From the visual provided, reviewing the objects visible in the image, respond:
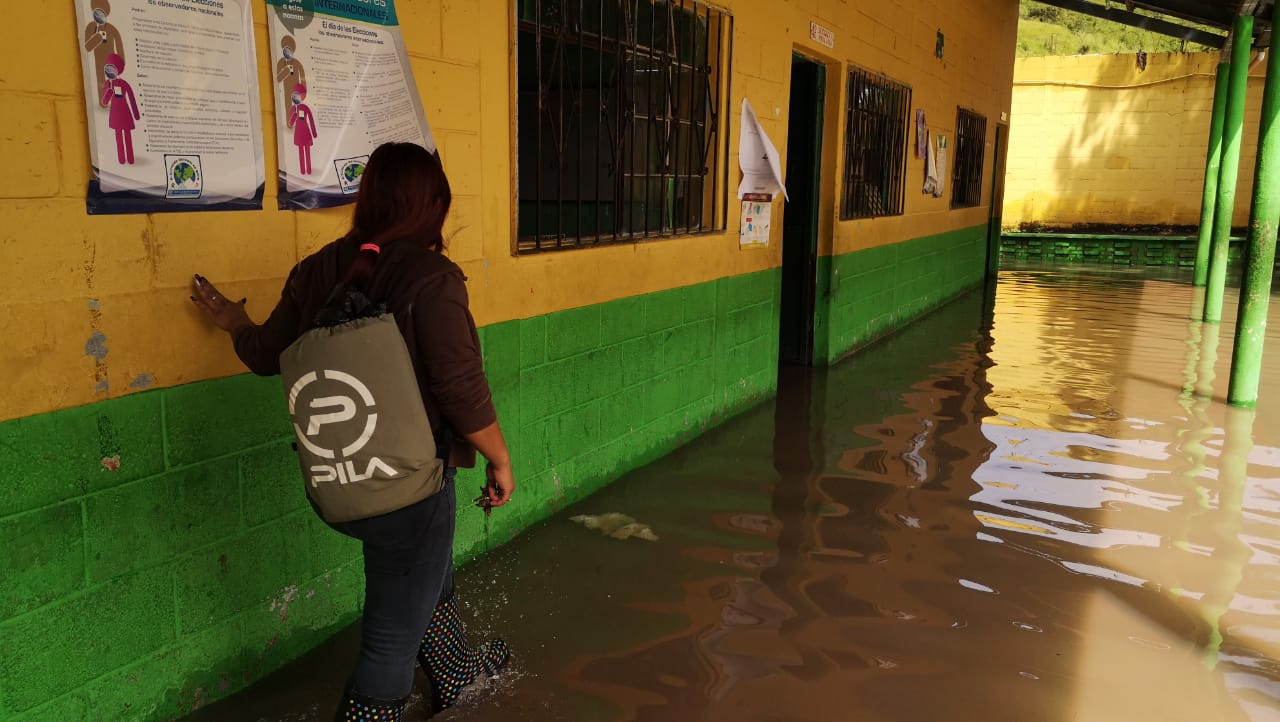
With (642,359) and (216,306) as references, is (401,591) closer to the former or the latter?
(216,306)

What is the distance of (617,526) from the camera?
3832 millimetres

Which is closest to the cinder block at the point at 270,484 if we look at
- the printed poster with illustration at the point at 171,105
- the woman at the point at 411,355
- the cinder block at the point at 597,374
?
the woman at the point at 411,355

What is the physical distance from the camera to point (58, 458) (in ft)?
6.86

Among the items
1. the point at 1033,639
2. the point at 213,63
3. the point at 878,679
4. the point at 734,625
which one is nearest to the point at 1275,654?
the point at 1033,639

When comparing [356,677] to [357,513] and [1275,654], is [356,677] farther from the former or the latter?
[1275,654]

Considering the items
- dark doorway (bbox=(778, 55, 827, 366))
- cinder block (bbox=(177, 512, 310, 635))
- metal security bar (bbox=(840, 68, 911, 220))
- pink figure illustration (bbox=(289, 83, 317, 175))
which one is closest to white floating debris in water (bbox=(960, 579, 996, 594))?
cinder block (bbox=(177, 512, 310, 635))

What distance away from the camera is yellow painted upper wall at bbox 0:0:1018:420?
2.00 metres

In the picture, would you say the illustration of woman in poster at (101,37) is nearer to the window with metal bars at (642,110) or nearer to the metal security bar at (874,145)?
the window with metal bars at (642,110)

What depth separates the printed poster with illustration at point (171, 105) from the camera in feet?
6.93

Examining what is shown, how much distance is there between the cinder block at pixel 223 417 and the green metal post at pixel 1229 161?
31.1ft

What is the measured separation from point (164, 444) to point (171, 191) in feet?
2.00

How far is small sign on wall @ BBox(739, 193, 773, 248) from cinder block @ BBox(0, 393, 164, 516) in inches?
149

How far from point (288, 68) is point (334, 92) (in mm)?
167

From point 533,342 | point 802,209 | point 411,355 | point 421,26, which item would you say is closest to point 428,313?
point 411,355
